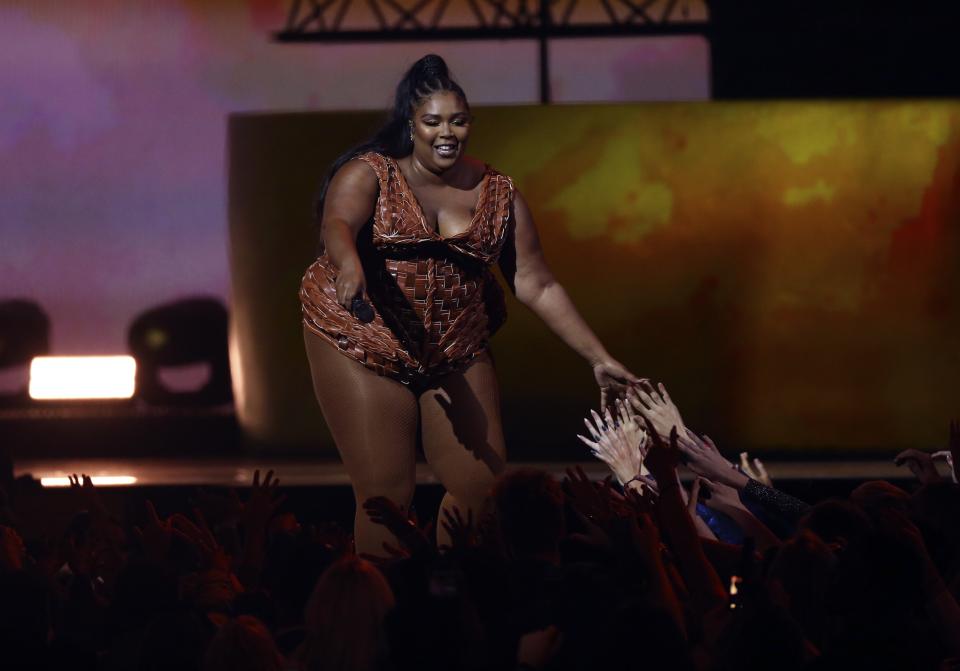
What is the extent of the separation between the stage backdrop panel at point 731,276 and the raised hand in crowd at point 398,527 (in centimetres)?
321

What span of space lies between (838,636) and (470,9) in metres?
4.43

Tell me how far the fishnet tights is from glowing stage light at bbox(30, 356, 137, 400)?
10.5 ft

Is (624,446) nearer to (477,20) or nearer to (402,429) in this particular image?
(402,429)

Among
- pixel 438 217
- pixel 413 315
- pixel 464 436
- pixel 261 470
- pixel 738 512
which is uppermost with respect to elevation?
pixel 438 217

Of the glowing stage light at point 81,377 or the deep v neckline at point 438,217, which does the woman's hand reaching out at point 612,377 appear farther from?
the glowing stage light at point 81,377

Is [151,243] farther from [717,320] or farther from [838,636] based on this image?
[838,636]

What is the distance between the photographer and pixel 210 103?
567 cm

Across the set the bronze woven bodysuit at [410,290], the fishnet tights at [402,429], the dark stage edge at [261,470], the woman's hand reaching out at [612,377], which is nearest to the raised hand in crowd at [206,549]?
the fishnet tights at [402,429]

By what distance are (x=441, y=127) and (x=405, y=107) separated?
0.10 m

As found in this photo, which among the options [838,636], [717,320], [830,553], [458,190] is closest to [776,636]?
[838,636]

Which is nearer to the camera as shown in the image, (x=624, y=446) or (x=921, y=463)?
(x=921, y=463)

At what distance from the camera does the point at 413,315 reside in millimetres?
2697

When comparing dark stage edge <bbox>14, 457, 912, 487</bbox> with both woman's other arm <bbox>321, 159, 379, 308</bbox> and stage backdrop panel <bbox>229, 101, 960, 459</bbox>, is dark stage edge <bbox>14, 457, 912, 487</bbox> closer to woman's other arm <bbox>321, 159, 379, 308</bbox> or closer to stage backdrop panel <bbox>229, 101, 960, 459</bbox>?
stage backdrop panel <bbox>229, 101, 960, 459</bbox>

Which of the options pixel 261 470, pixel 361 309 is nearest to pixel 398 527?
pixel 361 309
